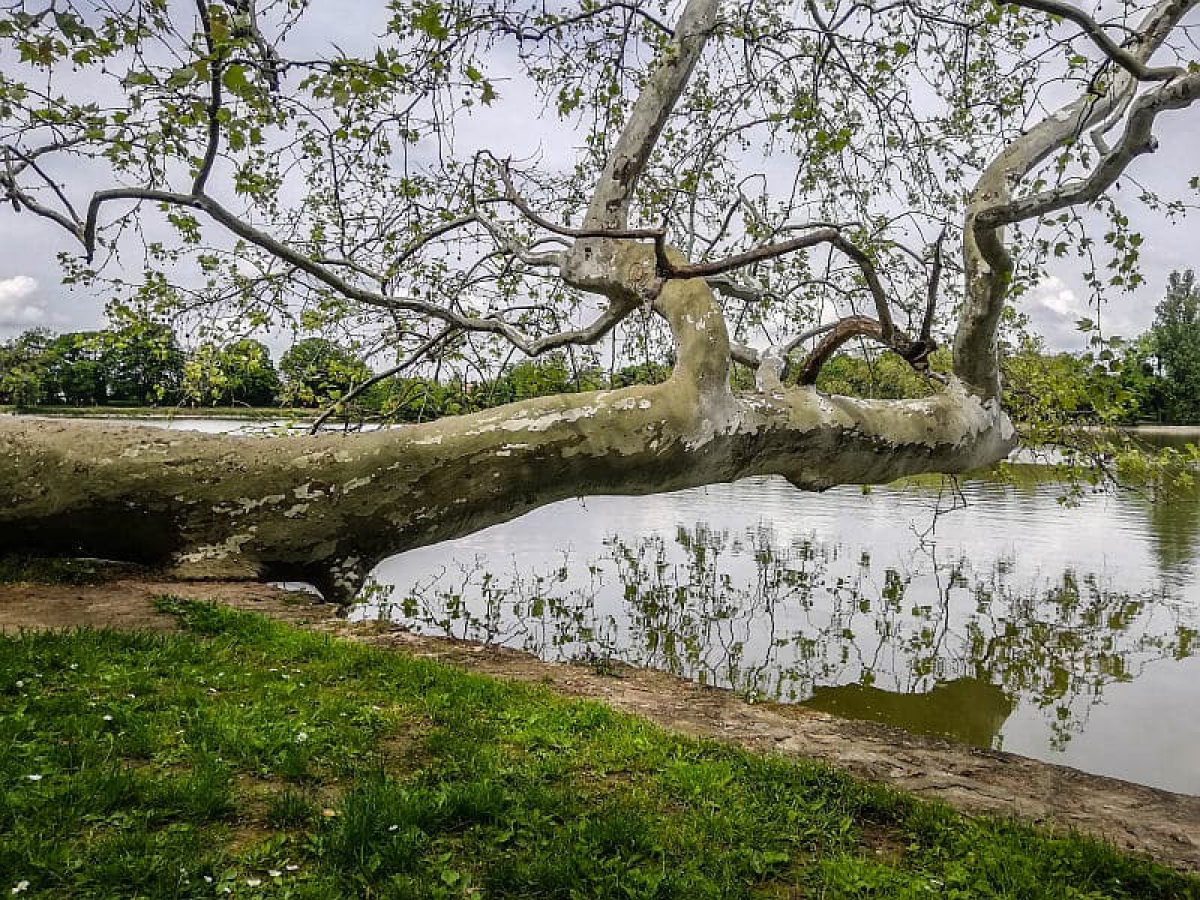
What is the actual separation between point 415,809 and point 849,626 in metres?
7.28

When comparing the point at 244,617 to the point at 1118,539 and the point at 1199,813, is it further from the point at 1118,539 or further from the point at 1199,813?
the point at 1118,539

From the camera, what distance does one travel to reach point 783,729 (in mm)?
4945

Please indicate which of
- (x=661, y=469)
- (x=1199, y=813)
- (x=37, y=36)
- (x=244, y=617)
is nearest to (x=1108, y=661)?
(x=1199, y=813)

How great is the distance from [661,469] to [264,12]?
3.87 meters

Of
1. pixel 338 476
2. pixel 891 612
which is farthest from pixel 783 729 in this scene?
pixel 891 612

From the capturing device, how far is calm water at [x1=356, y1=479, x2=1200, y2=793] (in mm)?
6898

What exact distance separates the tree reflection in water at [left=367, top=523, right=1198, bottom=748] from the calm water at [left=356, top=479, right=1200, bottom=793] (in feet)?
0.10

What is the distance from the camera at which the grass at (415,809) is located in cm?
252

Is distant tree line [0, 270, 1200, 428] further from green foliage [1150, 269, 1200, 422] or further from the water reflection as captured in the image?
green foliage [1150, 269, 1200, 422]

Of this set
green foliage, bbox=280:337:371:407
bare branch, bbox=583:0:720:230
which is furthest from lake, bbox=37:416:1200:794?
bare branch, bbox=583:0:720:230

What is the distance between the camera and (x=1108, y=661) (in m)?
8.25

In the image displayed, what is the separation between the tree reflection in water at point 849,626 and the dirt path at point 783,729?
1.19 metres

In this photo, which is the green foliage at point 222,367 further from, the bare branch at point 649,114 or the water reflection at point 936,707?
the water reflection at point 936,707

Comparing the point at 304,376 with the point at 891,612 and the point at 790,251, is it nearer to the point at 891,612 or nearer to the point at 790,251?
the point at 790,251
